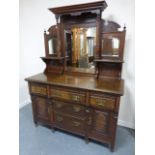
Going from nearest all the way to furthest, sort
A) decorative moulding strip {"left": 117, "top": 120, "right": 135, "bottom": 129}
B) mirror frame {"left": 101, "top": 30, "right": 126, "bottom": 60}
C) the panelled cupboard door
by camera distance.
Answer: mirror frame {"left": 101, "top": 30, "right": 126, "bottom": 60}
the panelled cupboard door
decorative moulding strip {"left": 117, "top": 120, "right": 135, "bottom": 129}

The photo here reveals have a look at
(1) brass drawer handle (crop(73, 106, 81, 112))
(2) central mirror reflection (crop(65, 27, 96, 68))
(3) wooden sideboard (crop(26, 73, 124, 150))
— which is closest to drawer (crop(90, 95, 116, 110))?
(3) wooden sideboard (crop(26, 73, 124, 150))

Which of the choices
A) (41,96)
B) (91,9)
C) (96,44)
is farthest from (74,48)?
(41,96)

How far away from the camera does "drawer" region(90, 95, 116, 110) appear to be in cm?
157

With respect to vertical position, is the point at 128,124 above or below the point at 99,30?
below

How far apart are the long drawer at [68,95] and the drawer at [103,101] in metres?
0.12

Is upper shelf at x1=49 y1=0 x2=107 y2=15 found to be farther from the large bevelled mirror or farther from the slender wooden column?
the large bevelled mirror

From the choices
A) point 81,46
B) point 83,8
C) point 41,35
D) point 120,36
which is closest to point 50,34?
point 41,35

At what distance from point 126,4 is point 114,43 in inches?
22.0

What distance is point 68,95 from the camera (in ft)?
5.96

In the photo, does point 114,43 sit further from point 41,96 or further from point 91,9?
point 41,96

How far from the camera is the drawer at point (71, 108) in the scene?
1803 millimetres

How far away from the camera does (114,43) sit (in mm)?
1849

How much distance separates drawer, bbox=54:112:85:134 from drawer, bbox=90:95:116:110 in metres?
0.35

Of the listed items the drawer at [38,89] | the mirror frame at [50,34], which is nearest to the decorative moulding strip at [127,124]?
the drawer at [38,89]
